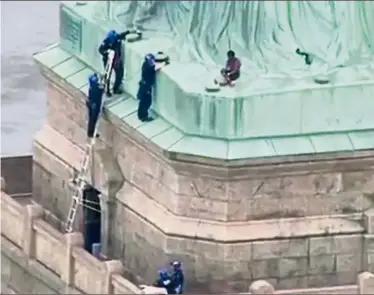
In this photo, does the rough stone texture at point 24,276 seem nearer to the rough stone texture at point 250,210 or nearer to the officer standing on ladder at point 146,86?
the rough stone texture at point 250,210

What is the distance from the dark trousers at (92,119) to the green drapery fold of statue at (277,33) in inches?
56.8

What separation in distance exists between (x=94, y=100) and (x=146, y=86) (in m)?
1.25

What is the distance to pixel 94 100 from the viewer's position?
44.4 m

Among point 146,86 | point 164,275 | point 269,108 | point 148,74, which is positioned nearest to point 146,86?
point 146,86

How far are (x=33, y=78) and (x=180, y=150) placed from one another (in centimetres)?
1717

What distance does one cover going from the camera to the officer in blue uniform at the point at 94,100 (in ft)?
146

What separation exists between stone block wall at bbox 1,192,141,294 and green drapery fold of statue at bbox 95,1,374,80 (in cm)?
338

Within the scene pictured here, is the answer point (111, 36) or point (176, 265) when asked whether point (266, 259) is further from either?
point (111, 36)

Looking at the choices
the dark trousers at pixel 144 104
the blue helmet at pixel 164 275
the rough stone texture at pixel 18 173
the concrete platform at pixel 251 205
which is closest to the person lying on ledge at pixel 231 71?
the concrete platform at pixel 251 205

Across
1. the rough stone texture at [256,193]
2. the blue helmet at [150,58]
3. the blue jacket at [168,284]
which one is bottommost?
the blue jacket at [168,284]

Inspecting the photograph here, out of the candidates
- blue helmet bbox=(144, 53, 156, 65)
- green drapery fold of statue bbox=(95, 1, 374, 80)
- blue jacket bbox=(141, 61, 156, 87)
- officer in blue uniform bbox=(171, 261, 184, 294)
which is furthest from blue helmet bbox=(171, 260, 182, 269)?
green drapery fold of statue bbox=(95, 1, 374, 80)

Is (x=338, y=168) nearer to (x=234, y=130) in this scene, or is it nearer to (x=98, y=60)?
(x=234, y=130)

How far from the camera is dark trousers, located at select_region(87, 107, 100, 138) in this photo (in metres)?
44.4

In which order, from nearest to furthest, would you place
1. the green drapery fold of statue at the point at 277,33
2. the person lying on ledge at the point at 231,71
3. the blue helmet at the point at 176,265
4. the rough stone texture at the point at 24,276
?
1. the blue helmet at the point at 176,265
2. the person lying on ledge at the point at 231,71
3. the rough stone texture at the point at 24,276
4. the green drapery fold of statue at the point at 277,33
